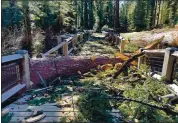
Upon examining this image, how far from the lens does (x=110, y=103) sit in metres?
2.27

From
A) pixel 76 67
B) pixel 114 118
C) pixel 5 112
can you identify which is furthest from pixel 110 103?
pixel 76 67

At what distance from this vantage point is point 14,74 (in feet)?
9.01

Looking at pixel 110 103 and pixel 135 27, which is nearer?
pixel 110 103

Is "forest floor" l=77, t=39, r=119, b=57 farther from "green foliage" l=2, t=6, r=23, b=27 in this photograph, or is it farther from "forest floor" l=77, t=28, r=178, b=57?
"green foliage" l=2, t=6, r=23, b=27

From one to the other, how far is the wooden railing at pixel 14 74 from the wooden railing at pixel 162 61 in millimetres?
1849

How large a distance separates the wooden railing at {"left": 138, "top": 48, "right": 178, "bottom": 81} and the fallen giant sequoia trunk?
30.8 inches

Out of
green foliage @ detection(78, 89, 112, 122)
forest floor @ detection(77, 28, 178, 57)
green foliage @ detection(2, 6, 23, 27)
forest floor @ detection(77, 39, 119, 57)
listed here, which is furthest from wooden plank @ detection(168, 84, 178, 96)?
green foliage @ detection(2, 6, 23, 27)

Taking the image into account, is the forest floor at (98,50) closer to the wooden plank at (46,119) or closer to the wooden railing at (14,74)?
the wooden railing at (14,74)

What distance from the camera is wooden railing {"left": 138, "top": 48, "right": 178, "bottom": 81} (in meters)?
3.09

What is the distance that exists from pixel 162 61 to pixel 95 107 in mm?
1949

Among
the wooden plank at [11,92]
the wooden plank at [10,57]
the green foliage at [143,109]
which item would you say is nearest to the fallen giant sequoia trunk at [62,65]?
the wooden plank at [11,92]

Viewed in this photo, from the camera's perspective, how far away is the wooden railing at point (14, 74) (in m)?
2.48

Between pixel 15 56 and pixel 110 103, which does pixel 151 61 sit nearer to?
pixel 110 103

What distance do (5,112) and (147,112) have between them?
1.25 meters
